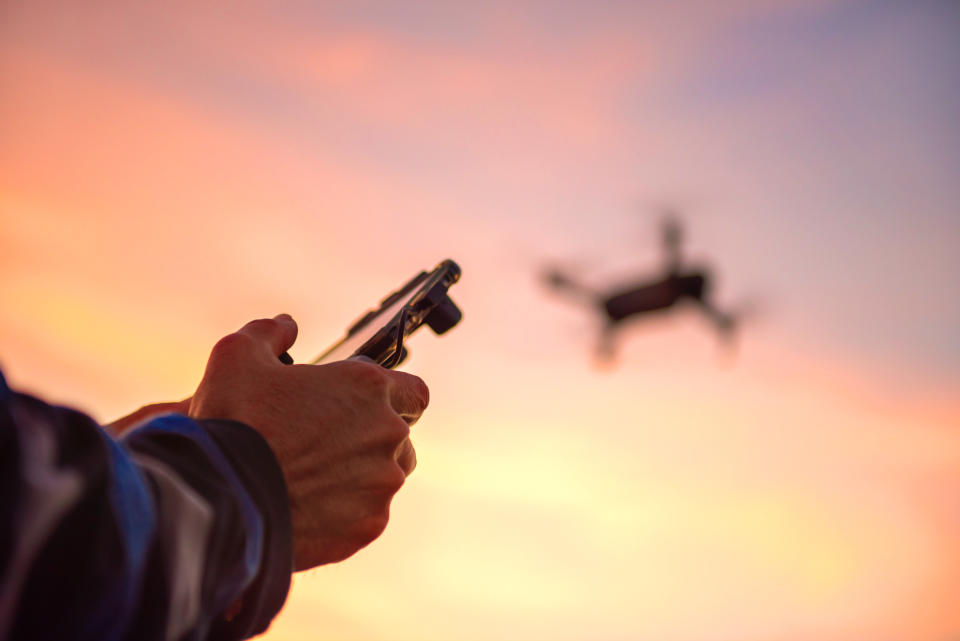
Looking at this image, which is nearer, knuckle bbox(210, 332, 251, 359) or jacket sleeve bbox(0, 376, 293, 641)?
jacket sleeve bbox(0, 376, 293, 641)

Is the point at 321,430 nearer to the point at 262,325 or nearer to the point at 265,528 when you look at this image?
the point at 265,528

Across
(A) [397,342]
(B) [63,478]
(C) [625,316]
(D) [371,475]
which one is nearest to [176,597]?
(B) [63,478]

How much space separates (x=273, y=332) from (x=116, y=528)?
37.6 inches

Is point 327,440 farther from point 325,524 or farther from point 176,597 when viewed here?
point 176,597

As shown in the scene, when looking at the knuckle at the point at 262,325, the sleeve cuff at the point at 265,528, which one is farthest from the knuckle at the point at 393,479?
the knuckle at the point at 262,325

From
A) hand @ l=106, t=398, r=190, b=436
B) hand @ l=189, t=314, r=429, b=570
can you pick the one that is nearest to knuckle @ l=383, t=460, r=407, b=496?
hand @ l=189, t=314, r=429, b=570

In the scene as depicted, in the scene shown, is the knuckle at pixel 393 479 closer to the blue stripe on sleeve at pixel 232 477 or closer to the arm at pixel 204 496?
the arm at pixel 204 496

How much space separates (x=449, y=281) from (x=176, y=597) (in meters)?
1.72

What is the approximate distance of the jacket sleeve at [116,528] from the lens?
0.85m

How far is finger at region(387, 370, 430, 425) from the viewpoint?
175 centimetres

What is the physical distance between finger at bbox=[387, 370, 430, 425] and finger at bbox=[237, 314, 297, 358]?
0.97ft

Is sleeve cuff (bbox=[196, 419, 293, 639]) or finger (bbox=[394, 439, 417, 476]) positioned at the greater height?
finger (bbox=[394, 439, 417, 476])

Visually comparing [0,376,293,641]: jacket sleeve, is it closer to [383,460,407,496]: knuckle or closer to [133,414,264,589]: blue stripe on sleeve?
[133,414,264,589]: blue stripe on sleeve

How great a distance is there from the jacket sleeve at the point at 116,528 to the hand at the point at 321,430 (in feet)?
0.86
